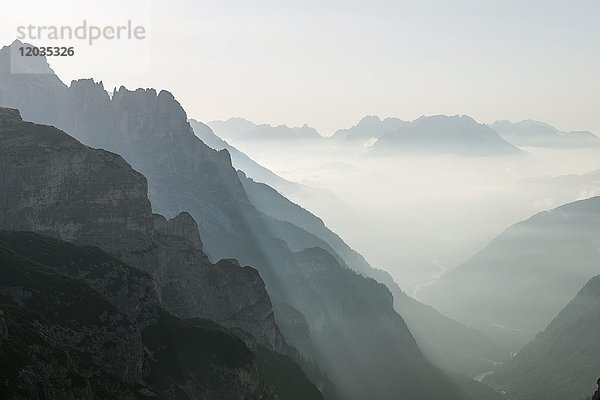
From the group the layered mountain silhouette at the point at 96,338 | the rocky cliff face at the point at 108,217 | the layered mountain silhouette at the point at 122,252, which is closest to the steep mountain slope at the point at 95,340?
the layered mountain silhouette at the point at 96,338

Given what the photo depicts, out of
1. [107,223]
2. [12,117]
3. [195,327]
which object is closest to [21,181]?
[107,223]

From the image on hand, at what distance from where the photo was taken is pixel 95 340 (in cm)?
10475

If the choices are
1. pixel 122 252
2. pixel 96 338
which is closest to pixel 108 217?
pixel 122 252

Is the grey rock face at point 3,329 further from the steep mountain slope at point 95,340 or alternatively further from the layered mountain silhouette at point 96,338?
the steep mountain slope at point 95,340

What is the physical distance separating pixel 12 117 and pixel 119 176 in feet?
141

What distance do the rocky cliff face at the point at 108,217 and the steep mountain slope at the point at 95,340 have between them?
824 inches

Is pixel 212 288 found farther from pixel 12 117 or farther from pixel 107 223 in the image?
pixel 12 117

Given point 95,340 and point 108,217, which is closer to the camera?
point 95,340

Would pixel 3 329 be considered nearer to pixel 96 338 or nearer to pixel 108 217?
pixel 96 338

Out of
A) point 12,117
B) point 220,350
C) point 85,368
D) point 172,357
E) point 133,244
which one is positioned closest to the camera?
point 85,368

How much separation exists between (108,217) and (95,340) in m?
65.5

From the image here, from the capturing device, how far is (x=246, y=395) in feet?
426

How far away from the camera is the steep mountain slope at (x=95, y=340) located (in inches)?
3300

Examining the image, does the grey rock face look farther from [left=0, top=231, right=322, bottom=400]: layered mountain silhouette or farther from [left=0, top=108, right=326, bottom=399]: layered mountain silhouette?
[left=0, top=108, right=326, bottom=399]: layered mountain silhouette
